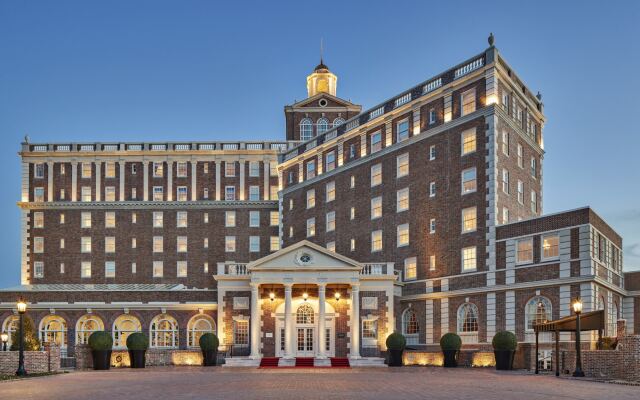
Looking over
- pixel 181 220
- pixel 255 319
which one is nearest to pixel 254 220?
pixel 181 220

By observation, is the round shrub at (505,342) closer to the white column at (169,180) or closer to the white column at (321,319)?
the white column at (321,319)

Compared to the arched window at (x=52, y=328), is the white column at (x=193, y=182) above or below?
above

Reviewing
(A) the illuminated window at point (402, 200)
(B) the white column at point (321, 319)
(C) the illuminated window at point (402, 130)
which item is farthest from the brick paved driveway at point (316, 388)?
(C) the illuminated window at point (402, 130)

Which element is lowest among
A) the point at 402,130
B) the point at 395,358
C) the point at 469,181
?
the point at 395,358

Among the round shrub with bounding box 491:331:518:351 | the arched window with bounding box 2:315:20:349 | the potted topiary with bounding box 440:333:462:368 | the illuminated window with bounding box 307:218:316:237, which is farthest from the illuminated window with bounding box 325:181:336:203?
the arched window with bounding box 2:315:20:349

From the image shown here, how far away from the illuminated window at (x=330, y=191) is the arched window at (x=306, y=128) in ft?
55.7

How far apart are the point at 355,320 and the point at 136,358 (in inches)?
596

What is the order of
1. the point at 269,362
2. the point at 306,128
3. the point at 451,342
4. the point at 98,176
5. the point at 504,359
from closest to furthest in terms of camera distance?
the point at 504,359 → the point at 451,342 → the point at 269,362 → the point at 98,176 → the point at 306,128

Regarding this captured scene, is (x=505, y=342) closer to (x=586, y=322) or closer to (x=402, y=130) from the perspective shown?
(x=586, y=322)

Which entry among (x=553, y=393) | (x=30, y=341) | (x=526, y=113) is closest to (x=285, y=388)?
(x=553, y=393)

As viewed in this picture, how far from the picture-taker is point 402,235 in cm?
5612

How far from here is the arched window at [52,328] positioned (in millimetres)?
58625

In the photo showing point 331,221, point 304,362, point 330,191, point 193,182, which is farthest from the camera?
point 193,182

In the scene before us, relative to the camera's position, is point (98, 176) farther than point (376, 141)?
Yes
